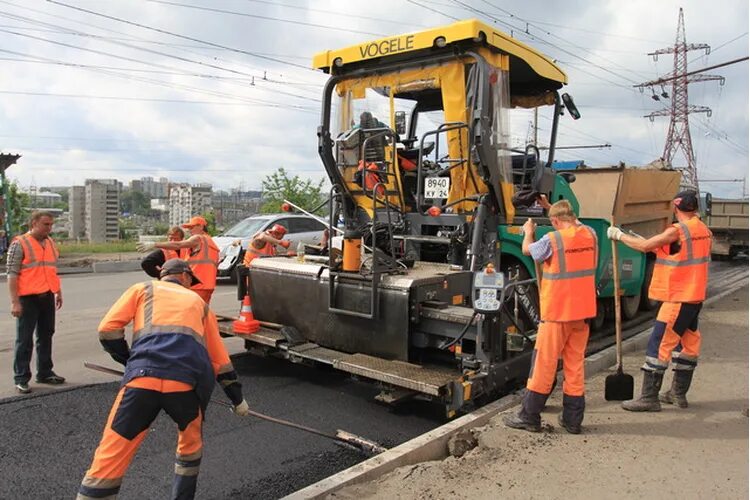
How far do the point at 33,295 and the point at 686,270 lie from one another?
574 centimetres

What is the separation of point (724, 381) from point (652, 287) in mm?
1623

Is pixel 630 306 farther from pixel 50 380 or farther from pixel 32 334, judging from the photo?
pixel 32 334

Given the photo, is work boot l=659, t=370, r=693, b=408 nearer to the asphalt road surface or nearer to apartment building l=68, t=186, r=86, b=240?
A: the asphalt road surface

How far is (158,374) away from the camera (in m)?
3.01

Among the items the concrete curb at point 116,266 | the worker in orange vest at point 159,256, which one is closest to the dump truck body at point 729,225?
the concrete curb at point 116,266

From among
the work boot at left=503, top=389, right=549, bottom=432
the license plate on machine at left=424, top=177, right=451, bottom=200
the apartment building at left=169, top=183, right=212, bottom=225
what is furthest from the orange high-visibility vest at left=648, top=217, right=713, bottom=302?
the apartment building at left=169, top=183, right=212, bottom=225

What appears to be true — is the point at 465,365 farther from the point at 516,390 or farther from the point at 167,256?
the point at 167,256

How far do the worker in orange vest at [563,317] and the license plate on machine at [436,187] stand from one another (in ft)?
4.58

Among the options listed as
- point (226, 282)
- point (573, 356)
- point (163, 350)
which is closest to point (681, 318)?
point (573, 356)

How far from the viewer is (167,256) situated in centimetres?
662

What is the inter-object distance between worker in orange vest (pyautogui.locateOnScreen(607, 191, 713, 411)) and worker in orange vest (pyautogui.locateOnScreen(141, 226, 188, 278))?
398cm

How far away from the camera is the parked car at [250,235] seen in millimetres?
12808

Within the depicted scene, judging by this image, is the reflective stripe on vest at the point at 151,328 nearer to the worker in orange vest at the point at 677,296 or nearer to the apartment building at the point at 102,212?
the worker in orange vest at the point at 677,296

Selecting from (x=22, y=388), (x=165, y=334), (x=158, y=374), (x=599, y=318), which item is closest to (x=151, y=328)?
(x=165, y=334)
